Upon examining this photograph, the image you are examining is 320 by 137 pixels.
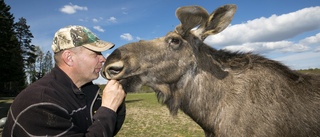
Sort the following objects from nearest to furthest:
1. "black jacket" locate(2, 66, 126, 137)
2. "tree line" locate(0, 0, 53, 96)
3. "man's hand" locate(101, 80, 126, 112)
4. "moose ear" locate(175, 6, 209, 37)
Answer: "black jacket" locate(2, 66, 126, 137) → "man's hand" locate(101, 80, 126, 112) → "moose ear" locate(175, 6, 209, 37) → "tree line" locate(0, 0, 53, 96)

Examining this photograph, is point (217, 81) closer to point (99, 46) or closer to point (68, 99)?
point (99, 46)

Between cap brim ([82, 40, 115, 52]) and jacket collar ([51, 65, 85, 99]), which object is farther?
cap brim ([82, 40, 115, 52])

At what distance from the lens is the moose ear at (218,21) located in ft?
9.68

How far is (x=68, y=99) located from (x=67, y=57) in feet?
2.09

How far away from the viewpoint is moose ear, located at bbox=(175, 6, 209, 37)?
2797mm

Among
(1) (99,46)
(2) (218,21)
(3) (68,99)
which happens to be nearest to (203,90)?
(2) (218,21)

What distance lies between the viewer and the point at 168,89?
3.04 meters

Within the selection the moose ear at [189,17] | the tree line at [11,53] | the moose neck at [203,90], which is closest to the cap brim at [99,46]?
the moose ear at [189,17]

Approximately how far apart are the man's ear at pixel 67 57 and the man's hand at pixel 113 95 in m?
0.63

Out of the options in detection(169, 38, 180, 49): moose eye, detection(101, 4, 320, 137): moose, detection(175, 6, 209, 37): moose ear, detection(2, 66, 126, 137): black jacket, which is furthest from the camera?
detection(169, 38, 180, 49): moose eye

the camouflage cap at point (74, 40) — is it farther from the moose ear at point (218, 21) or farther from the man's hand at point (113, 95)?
the moose ear at point (218, 21)

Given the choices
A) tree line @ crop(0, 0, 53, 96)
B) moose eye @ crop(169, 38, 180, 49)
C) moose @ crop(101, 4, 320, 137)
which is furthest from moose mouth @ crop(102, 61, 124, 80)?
tree line @ crop(0, 0, 53, 96)

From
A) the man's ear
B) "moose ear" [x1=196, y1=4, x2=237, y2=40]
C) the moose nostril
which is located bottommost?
the moose nostril

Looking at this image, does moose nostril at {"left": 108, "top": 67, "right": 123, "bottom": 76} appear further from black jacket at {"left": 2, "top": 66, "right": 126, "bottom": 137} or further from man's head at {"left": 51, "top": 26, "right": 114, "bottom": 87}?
black jacket at {"left": 2, "top": 66, "right": 126, "bottom": 137}
